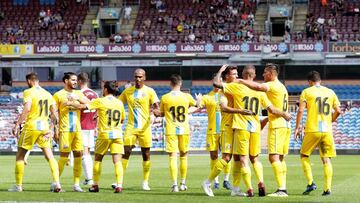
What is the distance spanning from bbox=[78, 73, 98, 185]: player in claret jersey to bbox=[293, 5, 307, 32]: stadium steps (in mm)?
39861

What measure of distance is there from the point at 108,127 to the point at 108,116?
236mm

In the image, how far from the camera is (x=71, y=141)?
18.5 m

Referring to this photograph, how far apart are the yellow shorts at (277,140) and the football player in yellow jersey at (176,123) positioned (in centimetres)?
234

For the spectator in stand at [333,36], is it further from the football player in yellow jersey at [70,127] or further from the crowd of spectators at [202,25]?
→ the football player in yellow jersey at [70,127]

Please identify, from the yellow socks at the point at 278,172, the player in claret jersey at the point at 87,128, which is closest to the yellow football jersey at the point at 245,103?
the yellow socks at the point at 278,172

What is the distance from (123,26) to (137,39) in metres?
3.49

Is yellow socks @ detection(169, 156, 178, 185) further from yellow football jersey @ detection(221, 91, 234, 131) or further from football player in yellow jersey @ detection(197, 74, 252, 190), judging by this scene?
yellow football jersey @ detection(221, 91, 234, 131)

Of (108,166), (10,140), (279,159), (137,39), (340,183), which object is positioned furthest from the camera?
(137,39)

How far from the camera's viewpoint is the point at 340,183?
21.3 metres

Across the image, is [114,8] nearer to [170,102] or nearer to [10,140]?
[10,140]

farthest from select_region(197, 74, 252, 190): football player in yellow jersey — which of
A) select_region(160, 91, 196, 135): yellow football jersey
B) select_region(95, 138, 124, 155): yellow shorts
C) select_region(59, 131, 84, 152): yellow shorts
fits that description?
select_region(59, 131, 84, 152): yellow shorts

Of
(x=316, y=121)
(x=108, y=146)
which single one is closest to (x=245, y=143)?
(x=316, y=121)

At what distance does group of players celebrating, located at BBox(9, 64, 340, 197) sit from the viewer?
16828mm

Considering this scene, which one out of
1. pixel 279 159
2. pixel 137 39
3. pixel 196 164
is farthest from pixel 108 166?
pixel 137 39
